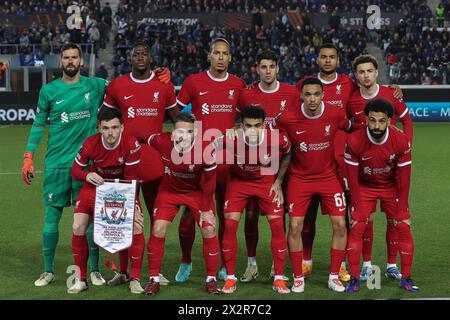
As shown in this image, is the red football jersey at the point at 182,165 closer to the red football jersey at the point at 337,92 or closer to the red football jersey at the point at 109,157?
the red football jersey at the point at 109,157

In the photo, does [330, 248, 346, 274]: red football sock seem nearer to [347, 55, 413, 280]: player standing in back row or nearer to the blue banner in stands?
[347, 55, 413, 280]: player standing in back row

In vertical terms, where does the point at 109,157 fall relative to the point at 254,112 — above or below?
below

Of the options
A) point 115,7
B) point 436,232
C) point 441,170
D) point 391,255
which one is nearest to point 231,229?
point 391,255

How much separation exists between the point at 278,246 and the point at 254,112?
4.19 feet

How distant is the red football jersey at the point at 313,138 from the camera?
845 centimetres

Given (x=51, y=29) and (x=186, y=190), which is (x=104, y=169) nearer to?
(x=186, y=190)

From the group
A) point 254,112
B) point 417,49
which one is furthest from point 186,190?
point 417,49

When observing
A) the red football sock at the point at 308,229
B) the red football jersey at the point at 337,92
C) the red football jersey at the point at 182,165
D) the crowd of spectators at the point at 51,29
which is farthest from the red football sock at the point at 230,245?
the crowd of spectators at the point at 51,29

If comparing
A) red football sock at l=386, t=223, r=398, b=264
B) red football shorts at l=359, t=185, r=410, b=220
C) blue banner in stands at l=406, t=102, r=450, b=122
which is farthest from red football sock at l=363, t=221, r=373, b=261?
blue banner in stands at l=406, t=102, r=450, b=122

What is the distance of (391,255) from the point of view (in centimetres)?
891

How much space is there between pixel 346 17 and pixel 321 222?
24.8 metres

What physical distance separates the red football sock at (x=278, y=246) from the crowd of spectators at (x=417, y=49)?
22477mm

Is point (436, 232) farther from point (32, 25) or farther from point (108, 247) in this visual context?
point (32, 25)

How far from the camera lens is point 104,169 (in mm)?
8297
